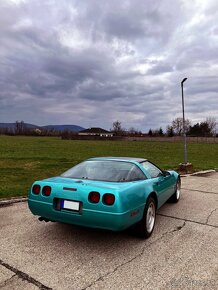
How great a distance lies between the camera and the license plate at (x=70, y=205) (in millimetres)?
3834

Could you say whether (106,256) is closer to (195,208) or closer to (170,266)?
(170,266)

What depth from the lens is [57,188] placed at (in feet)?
13.2

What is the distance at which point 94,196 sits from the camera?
12.4 ft

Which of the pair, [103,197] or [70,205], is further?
[70,205]

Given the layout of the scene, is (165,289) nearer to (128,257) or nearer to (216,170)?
(128,257)

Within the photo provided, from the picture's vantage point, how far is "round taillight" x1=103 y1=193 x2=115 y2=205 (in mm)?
3681

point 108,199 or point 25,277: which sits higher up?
point 108,199

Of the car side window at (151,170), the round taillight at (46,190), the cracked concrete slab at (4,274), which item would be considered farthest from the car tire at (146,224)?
the cracked concrete slab at (4,274)

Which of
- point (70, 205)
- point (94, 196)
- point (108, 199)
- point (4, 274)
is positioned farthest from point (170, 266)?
point (4, 274)

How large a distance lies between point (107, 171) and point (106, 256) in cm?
141

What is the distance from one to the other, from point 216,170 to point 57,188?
37.3 ft

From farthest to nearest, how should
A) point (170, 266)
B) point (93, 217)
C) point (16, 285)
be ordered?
1. point (93, 217)
2. point (170, 266)
3. point (16, 285)

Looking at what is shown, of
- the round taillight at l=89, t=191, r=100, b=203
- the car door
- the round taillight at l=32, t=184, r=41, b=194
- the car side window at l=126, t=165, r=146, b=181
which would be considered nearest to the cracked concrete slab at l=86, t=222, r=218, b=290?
Answer: the car door

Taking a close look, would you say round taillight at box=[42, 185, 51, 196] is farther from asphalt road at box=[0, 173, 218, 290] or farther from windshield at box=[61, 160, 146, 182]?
asphalt road at box=[0, 173, 218, 290]
